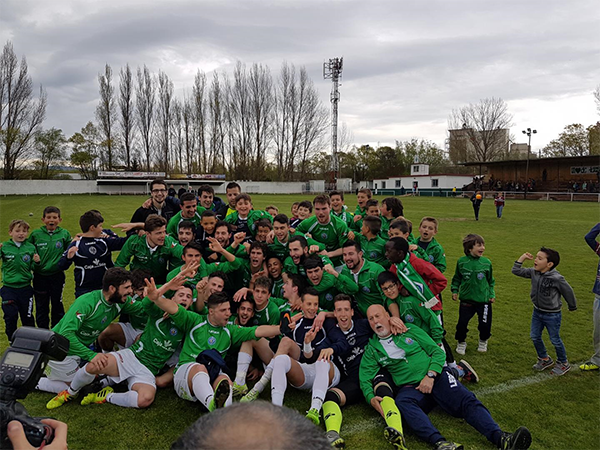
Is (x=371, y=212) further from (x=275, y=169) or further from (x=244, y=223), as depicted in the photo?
(x=275, y=169)

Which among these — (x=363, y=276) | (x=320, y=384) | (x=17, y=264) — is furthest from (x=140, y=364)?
(x=363, y=276)

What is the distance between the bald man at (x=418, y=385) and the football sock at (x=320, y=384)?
38 cm

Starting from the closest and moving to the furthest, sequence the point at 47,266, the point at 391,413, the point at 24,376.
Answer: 1. the point at 24,376
2. the point at 391,413
3. the point at 47,266

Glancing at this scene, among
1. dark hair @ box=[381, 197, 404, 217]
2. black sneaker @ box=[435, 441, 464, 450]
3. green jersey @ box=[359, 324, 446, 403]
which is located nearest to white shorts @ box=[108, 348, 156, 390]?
green jersey @ box=[359, 324, 446, 403]

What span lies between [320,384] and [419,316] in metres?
1.39

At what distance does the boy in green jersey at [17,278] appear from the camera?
570cm

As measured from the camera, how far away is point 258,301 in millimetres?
5047

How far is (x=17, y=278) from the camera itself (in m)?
5.69

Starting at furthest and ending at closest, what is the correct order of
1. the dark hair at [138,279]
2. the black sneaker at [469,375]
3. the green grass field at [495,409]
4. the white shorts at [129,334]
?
the white shorts at [129,334] → the dark hair at [138,279] → the black sneaker at [469,375] → the green grass field at [495,409]

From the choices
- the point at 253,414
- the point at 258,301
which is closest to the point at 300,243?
the point at 258,301

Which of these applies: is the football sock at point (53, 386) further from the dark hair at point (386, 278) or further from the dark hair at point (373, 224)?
the dark hair at point (373, 224)

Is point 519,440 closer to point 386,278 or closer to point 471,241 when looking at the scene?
point 386,278

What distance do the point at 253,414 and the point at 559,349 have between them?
17.2ft

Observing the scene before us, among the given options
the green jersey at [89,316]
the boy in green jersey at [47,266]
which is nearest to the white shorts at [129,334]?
the green jersey at [89,316]
